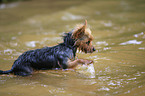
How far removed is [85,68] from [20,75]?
73.8 inches

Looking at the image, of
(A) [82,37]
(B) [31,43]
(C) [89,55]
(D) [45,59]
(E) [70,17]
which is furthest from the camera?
(E) [70,17]

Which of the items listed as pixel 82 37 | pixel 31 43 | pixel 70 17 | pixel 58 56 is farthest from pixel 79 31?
pixel 70 17

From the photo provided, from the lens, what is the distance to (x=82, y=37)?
5.55 m

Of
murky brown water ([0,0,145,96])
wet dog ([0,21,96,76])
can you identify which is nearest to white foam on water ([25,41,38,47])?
murky brown water ([0,0,145,96])

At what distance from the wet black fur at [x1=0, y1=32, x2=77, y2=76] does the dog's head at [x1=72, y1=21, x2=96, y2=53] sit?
15 centimetres

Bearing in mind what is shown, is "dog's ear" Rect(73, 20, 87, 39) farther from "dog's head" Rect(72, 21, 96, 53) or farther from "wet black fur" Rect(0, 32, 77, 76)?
A: "wet black fur" Rect(0, 32, 77, 76)

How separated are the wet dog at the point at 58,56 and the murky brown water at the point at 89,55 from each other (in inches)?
9.4

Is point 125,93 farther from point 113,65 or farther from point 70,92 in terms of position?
point 113,65

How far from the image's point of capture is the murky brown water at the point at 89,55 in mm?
4449

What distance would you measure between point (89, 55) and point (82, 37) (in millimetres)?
1231

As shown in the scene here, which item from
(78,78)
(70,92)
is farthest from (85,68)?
(70,92)

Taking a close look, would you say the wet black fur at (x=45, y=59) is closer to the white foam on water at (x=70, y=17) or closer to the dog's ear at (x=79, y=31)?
the dog's ear at (x=79, y=31)

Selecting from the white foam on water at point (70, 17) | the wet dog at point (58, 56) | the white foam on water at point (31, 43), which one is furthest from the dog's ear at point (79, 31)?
the white foam on water at point (70, 17)

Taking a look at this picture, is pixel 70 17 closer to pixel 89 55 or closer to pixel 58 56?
pixel 89 55
